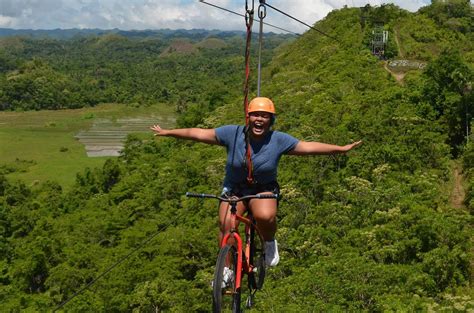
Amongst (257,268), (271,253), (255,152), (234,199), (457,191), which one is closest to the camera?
(234,199)

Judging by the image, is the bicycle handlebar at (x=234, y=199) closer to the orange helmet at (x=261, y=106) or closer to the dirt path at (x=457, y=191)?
the orange helmet at (x=261, y=106)

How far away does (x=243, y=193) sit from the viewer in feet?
16.4

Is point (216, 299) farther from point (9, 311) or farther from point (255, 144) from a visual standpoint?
point (9, 311)

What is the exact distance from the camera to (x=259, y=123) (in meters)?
4.79

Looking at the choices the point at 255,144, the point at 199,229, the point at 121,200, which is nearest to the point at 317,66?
the point at 121,200

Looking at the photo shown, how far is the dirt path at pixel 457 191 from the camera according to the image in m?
18.5

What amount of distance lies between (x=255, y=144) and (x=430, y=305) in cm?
830

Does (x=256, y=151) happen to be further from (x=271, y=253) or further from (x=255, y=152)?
(x=271, y=253)

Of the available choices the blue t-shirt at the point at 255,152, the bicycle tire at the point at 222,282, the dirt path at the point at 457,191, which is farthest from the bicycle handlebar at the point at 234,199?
the dirt path at the point at 457,191

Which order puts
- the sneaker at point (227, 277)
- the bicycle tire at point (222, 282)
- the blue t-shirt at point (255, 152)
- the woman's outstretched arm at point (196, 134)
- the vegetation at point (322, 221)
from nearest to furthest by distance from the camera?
the bicycle tire at point (222, 282) < the sneaker at point (227, 277) < the blue t-shirt at point (255, 152) < the woman's outstretched arm at point (196, 134) < the vegetation at point (322, 221)

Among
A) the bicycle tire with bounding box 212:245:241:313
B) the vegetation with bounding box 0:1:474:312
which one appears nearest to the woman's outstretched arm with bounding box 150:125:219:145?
the bicycle tire with bounding box 212:245:241:313

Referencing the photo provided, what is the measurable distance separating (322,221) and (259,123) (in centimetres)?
1440

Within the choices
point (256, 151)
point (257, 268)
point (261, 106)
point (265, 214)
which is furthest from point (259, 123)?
point (257, 268)

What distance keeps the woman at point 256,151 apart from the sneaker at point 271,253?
1.04 feet
